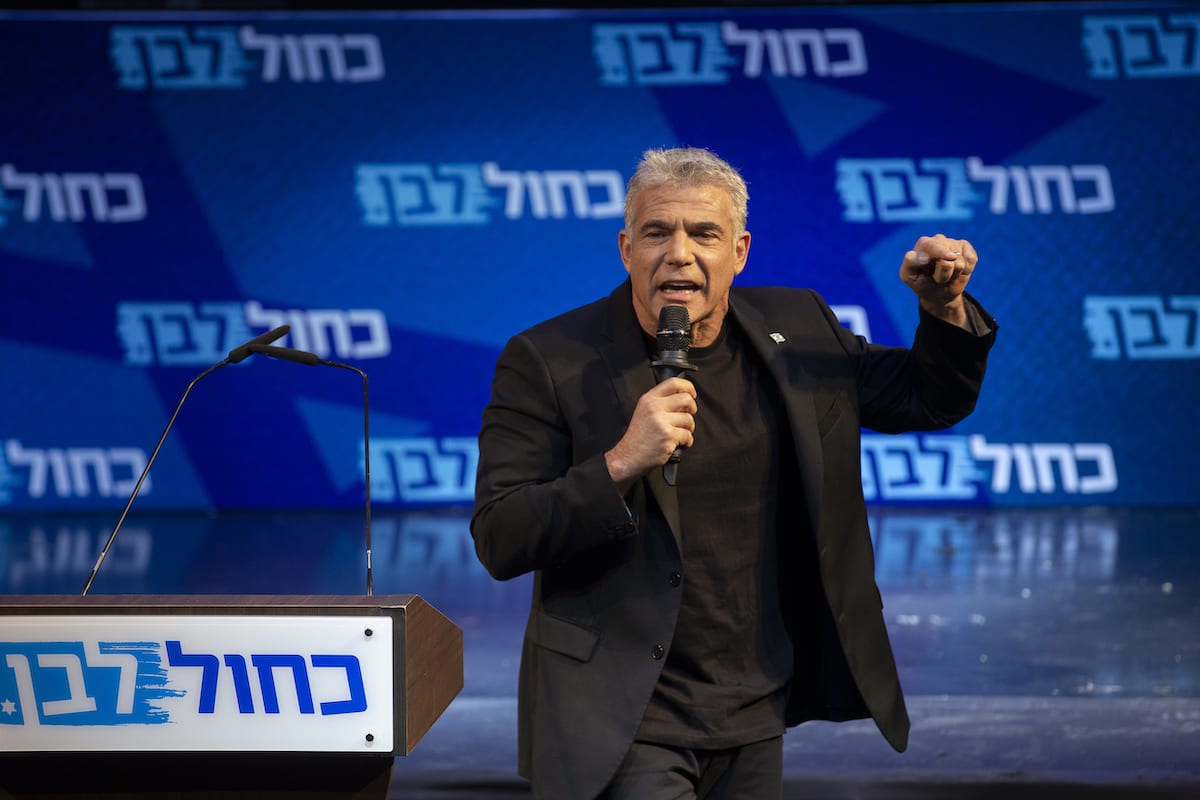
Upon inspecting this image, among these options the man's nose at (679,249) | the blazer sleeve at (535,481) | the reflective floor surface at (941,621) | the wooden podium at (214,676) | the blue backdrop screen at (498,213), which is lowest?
the reflective floor surface at (941,621)

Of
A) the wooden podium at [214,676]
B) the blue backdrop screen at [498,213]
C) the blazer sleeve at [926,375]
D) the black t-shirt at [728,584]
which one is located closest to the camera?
the wooden podium at [214,676]

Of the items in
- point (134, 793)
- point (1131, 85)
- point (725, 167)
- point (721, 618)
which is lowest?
point (134, 793)

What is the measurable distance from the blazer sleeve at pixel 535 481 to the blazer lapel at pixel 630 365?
0.23 ft

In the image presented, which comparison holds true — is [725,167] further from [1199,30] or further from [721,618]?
[1199,30]

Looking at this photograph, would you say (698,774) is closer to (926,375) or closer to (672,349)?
(672,349)

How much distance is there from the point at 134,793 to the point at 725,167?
1299 mm

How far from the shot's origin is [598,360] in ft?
6.86

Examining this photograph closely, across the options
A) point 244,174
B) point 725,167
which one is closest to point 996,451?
point 244,174

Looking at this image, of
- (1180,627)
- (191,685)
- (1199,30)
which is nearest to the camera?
(191,685)

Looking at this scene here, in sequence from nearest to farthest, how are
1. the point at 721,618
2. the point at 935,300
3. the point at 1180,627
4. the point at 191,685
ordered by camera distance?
the point at 191,685, the point at 721,618, the point at 935,300, the point at 1180,627

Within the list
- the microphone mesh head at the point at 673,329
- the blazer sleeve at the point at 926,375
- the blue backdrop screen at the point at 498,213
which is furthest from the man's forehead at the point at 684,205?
the blue backdrop screen at the point at 498,213

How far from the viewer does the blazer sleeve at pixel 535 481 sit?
1.89 m

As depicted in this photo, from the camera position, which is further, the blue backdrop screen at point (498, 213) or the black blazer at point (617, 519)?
the blue backdrop screen at point (498, 213)

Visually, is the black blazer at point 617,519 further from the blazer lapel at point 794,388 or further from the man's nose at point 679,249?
the man's nose at point 679,249
